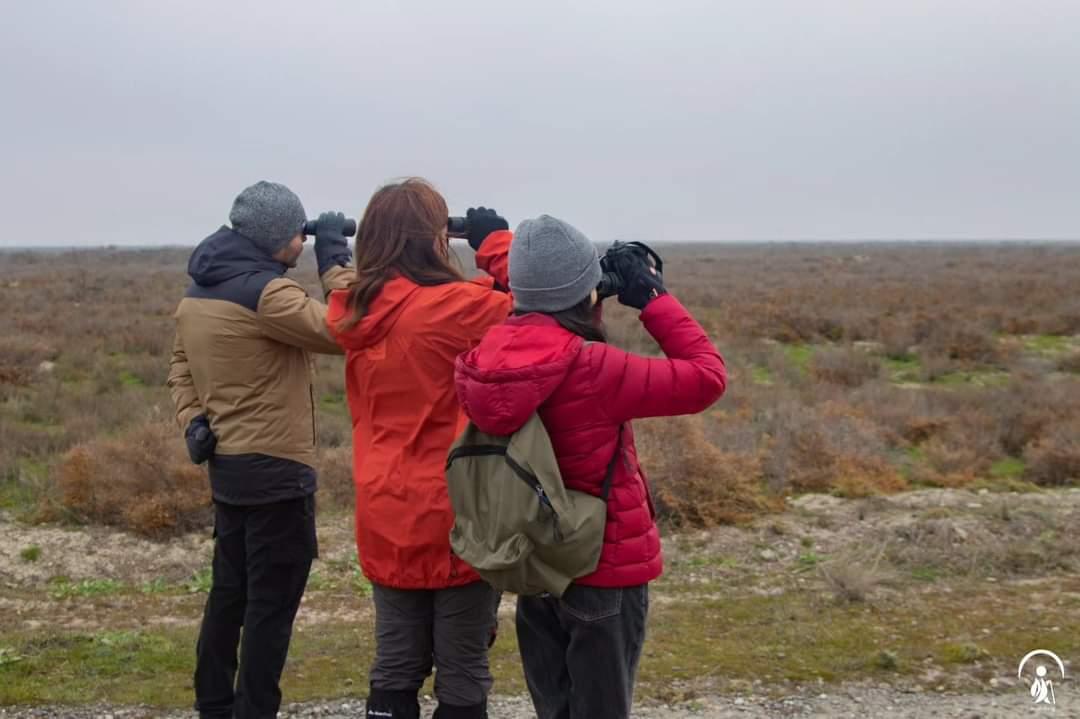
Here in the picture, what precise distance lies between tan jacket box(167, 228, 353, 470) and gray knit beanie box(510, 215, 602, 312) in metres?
0.83

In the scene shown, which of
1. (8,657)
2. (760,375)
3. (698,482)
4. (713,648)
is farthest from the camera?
(760,375)

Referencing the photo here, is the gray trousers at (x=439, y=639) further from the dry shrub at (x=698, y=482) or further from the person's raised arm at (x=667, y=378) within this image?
the dry shrub at (x=698, y=482)

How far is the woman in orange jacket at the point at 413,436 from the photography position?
2.88m

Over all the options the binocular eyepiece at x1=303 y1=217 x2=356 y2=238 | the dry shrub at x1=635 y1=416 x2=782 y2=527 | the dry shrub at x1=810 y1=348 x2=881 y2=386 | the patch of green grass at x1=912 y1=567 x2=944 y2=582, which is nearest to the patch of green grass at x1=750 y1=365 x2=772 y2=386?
the dry shrub at x1=810 y1=348 x2=881 y2=386

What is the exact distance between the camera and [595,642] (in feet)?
8.61

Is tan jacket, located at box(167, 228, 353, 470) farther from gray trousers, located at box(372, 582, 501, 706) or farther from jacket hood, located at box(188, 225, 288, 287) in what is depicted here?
gray trousers, located at box(372, 582, 501, 706)

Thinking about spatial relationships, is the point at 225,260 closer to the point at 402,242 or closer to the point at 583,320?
the point at 402,242

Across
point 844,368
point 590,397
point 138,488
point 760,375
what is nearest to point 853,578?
point 590,397

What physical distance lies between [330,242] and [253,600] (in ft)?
4.10

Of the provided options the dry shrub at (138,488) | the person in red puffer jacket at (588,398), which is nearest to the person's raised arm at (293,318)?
the person in red puffer jacket at (588,398)

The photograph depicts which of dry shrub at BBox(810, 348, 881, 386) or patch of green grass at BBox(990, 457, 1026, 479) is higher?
dry shrub at BBox(810, 348, 881, 386)

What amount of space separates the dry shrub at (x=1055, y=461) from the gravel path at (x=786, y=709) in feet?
19.0

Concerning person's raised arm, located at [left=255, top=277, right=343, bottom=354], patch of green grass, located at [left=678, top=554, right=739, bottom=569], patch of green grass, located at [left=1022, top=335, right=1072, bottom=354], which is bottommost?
patch of green grass, located at [left=678, top=554, right=739, bottom=569]

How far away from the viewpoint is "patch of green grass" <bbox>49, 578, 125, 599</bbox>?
20.7 feet
